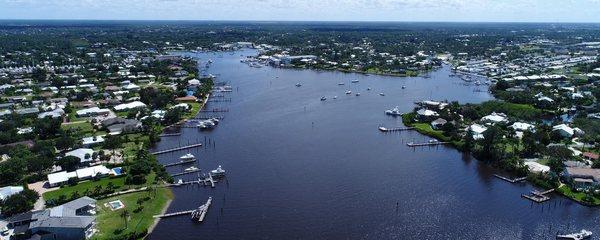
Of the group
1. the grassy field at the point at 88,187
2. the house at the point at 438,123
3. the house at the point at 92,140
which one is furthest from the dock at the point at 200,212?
the house at the point at 438,123

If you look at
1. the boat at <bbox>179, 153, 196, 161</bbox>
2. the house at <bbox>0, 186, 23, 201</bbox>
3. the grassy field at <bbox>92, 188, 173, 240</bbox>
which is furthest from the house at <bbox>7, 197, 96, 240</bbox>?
the boat at <bbox>179, 153, 196, 161</bbox>

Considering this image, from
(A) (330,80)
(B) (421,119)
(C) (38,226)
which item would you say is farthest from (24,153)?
(A) (330,80)

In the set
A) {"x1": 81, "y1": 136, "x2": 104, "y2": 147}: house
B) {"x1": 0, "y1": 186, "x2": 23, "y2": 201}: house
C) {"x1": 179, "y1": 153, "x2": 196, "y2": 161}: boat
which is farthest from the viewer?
{"x1": 81, "y1": 136, "x2": 104, "y2": 147}: house

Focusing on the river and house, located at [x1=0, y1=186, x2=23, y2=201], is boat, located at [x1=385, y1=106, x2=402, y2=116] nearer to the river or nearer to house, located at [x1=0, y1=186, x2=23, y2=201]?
the river

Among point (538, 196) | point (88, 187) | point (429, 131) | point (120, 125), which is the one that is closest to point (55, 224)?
point (88, 187)

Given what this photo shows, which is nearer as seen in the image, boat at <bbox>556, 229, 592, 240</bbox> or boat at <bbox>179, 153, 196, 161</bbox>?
boat at <bbox>556, 229, 592, 240</bbox>

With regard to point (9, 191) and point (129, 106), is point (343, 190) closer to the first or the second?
point (9, 191)

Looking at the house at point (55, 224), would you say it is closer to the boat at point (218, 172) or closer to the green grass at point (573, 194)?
the boat at point (218, 172)
